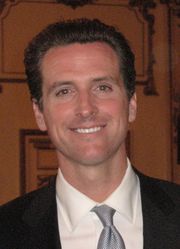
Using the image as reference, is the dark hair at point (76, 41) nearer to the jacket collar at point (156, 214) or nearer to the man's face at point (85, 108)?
the man's face at point (85, 108)

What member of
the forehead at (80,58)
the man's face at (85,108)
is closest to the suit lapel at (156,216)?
the man's face at (85,108)

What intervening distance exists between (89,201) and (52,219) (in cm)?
12

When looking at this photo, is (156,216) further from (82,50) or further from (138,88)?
(138,88)

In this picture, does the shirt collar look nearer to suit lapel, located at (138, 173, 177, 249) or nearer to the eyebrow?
suit lapel, located at (138, 173, 177, 249)

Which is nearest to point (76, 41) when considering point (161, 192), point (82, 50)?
point (82, 50)

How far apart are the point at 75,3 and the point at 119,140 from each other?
2573 mm

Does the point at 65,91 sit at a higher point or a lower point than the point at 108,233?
higher

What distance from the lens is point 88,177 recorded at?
76.9 inches

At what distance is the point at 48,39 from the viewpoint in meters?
2.06

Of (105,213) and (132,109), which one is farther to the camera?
(132,109)

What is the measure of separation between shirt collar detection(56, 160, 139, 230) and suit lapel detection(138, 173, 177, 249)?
1.4 inches

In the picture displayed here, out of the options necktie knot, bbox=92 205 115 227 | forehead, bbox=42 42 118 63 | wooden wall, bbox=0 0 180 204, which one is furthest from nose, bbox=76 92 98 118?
wooden wall, bbox=0 0 180 204

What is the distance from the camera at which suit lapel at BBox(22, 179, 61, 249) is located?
1.88m

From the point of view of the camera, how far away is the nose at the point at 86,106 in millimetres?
1890
